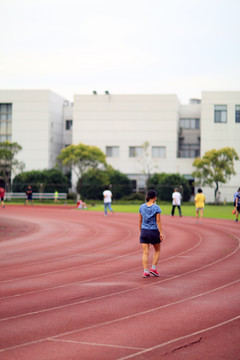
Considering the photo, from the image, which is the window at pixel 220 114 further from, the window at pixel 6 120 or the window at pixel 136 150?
the window at pixel 6 120

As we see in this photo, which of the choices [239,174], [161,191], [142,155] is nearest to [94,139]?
[142,155]

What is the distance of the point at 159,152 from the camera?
70938 mm

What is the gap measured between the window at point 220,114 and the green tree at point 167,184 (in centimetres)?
933

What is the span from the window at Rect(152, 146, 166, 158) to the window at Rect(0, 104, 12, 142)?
19798 millimetres

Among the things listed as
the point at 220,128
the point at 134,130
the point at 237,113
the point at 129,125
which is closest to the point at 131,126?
the point at 129,125

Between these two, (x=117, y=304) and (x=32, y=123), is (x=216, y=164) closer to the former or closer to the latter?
(x=32, y=123)

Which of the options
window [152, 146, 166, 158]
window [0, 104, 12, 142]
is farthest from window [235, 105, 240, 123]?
window [0, 104, 12, 142]

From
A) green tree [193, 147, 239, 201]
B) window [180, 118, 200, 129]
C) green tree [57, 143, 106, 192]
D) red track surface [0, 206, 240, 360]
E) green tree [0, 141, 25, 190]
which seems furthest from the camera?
window [180, 118, 200, 129]

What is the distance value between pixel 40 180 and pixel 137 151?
13818 mm

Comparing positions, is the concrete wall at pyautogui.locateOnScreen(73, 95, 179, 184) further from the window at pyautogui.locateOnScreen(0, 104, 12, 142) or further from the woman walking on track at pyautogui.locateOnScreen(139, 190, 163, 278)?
the woman walking on track at pyautogui.locateOnScreen(139, 190, 163, 278)

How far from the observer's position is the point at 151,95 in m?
70.8

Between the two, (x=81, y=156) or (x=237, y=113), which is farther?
(x=237, y=113)

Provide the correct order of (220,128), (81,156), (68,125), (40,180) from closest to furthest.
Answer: (81,156), (40,180), (220,128), (68,125)

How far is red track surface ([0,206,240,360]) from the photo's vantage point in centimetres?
627
